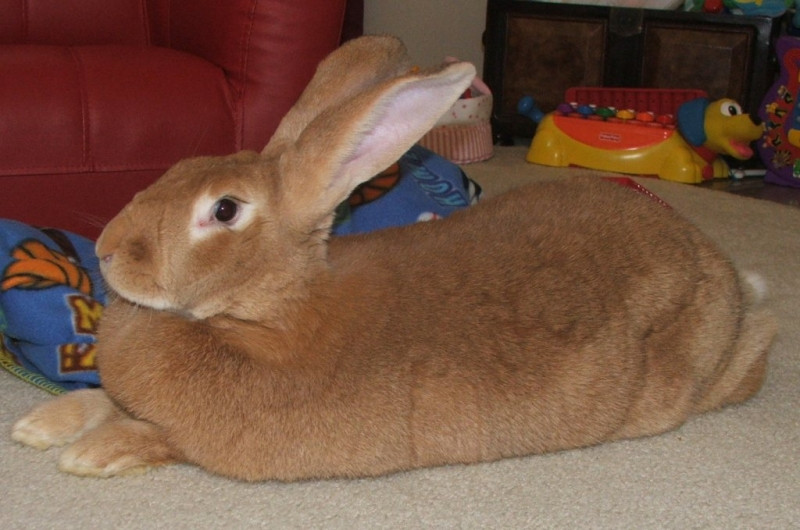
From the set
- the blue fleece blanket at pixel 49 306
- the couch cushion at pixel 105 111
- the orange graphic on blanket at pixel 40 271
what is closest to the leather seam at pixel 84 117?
the couch cushion at pixel 105 111

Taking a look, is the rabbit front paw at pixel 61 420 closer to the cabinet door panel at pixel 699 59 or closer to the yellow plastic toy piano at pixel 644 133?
the yellow plastic toy piano at pixel 644 133

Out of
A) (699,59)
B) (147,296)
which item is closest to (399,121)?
(147,296)

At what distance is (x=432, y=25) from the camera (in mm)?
4559

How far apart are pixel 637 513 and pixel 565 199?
1.71 feet

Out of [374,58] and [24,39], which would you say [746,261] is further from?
[24,39]

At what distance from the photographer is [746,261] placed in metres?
2.44

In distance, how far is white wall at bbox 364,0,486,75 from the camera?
14.6 ft

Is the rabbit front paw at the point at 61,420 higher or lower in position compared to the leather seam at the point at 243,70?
lower

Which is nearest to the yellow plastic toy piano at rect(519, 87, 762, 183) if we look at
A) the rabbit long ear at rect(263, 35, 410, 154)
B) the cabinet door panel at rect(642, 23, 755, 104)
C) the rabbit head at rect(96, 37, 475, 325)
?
the cabinet door panel at rect(642, 23, 755, 104)

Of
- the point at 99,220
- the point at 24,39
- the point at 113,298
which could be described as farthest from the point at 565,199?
the point at 24,39

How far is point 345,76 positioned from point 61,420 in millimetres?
668

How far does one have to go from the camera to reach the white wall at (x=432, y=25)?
4441 mm

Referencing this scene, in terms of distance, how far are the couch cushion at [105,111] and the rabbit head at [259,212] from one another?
0.67 m

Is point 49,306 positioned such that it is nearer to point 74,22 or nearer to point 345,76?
point 345,76
